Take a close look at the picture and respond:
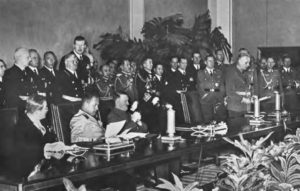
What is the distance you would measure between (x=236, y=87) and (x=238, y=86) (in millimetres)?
32

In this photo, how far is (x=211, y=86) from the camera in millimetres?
7637

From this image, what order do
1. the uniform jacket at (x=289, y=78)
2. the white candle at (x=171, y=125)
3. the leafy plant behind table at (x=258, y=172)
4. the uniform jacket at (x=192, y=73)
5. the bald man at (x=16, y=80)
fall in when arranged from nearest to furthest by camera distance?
the leafy plant behind table at (x=258, y=172) < the white candle at (x=171, y=125) < the bald man at (x=16, y=80) < the uniform jacket at (x=192, y=73) < the uniform jacket at (x=289, y=78)

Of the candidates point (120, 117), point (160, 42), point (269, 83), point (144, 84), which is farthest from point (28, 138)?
point (160, 42)

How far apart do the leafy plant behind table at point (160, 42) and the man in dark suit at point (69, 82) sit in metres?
2.55

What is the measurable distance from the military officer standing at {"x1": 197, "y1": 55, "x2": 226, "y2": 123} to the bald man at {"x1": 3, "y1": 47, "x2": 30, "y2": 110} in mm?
2585

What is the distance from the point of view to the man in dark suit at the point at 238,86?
6.77m

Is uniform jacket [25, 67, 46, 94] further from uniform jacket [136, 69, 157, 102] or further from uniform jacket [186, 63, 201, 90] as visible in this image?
uniform jacket [186, 63, 201, 90]

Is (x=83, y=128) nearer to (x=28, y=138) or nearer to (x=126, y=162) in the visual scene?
(x=28, y=138)

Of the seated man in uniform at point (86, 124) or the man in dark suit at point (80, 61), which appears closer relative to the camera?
the seated man in uniform at point (86, 124)

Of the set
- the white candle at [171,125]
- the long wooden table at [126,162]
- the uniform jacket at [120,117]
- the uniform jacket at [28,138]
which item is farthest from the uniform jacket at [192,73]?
the uniform jacket at [28,138]

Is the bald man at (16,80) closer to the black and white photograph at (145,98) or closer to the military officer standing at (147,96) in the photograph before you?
the black and white photograph at (145,98)

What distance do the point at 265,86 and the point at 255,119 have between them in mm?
3469

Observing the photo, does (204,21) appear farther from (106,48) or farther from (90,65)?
(90,65)

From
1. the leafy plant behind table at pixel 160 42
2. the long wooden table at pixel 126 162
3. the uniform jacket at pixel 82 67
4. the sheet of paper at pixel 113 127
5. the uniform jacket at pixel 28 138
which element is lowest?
the long wooden table at pixel 126 162
